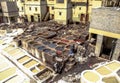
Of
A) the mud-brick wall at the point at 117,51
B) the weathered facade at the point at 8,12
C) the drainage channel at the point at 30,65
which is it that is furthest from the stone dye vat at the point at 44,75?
the weathered facade at the point at 8,12

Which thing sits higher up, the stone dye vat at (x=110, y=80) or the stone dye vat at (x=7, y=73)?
the stone dye vat at (x=110, y=80)

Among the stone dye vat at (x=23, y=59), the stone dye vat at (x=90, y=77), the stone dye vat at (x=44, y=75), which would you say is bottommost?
the stone dye vat at (x=44, y=75)

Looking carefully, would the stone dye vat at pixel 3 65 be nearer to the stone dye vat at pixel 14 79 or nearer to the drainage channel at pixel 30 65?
the drainage channel at pixel 30 65

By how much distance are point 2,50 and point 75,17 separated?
1993 centimetres

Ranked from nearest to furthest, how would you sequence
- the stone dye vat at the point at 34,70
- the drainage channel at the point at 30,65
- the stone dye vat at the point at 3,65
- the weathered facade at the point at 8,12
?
the drainage channel at the point at 30,65 → the stone dye vat at the point at 34,70 → the stone dye vat at the point at 3,65 → the weathered facade at the point at 8,12

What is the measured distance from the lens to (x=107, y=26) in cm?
1531

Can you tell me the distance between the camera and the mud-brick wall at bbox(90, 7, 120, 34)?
1440 cm

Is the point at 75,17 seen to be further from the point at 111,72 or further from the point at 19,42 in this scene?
the point at 111,72

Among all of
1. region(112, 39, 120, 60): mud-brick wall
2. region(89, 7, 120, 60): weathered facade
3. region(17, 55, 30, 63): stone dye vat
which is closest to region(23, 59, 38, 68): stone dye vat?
region(17, 55, 30, 63): stone dye vat

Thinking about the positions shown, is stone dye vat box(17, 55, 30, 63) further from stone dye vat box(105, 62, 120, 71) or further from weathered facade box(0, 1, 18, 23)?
weathered facade box(0, 1, 18, 23)

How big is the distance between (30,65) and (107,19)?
11030 millimetres

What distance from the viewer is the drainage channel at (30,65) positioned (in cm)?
1491

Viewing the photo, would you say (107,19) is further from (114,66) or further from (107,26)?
(114,66)

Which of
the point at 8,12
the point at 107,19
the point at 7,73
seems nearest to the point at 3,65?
the point at 7,73
